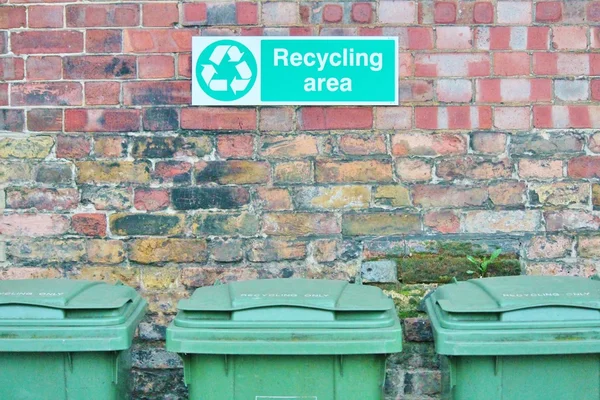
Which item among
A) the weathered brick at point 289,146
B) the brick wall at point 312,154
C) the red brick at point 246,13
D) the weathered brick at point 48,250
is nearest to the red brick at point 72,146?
the brick wall at point 312,154

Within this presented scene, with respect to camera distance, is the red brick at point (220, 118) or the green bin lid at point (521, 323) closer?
the green bin lid at point (521, 323)

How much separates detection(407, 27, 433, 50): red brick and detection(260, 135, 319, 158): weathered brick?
2.49ft

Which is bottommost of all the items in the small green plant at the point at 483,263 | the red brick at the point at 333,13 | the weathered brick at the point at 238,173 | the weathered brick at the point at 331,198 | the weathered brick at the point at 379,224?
the small green plant at the point at 483,263

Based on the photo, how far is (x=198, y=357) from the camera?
306 centimetres

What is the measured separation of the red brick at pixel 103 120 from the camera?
4324 mm

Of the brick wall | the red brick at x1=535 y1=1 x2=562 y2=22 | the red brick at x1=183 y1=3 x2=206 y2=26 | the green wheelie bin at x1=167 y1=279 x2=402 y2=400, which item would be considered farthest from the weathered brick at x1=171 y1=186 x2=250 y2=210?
the red brick at x1=535 y1=1 x2=562 y2=22

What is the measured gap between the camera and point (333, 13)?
428cm

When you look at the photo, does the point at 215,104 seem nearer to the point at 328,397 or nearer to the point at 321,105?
the point at 321,105

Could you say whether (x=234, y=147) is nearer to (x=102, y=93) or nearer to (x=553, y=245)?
(x=102, y=93)

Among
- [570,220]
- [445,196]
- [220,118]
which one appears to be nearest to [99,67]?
[220,118]

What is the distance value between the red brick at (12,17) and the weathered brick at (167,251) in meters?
1.39

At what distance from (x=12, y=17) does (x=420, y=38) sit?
2297mm

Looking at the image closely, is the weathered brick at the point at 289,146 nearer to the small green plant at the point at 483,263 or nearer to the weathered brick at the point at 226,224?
the weathered brick at the point at 226,224

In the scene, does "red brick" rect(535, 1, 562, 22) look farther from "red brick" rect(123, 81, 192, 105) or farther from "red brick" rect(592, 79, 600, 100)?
"red brick" rect(123, 81, 192, 105)
